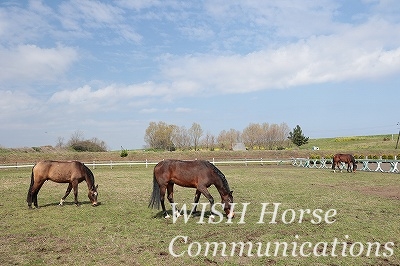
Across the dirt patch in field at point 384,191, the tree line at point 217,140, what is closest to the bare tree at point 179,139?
the tree line at point 217,140

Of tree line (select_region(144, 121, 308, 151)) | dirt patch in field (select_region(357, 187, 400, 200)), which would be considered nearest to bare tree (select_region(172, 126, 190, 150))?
tree line (select_region(144, 121, 308, 151))

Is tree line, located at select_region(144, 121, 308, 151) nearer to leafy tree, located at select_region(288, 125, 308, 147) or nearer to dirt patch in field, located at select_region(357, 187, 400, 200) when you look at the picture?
leafy tree, located at select_region(288, 125, 308, 147)

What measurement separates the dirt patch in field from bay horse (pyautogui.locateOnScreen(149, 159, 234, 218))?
26.2 ft

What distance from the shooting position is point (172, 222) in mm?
8891

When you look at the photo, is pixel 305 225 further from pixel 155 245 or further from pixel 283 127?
pixel 283 127

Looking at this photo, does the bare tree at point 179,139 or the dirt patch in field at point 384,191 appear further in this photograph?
the bare tree at point 179,139

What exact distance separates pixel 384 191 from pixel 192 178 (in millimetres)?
10481

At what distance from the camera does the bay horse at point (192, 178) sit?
9.15m

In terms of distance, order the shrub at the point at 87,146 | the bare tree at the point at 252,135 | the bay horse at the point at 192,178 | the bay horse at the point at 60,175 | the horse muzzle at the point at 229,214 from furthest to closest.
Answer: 1. the bare tree at the point at 252,135
2. the shrub at the point at 87,146
3. the bay horse at the point at 60,175
4. the bay horse at the point at 192,178
5. the horse muzzle at the point at 229,214

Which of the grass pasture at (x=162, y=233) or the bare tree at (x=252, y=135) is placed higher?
the bare tree at (x=252, y=135)

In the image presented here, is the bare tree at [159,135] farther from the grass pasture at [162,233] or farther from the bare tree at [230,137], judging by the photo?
the grass pasture at [162,233]

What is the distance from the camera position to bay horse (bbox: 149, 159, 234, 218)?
30.0 feet

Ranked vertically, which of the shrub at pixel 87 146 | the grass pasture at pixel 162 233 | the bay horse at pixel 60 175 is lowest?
the grass pasture at pixel 162 233

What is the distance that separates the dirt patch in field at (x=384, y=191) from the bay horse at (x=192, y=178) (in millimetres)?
7998
